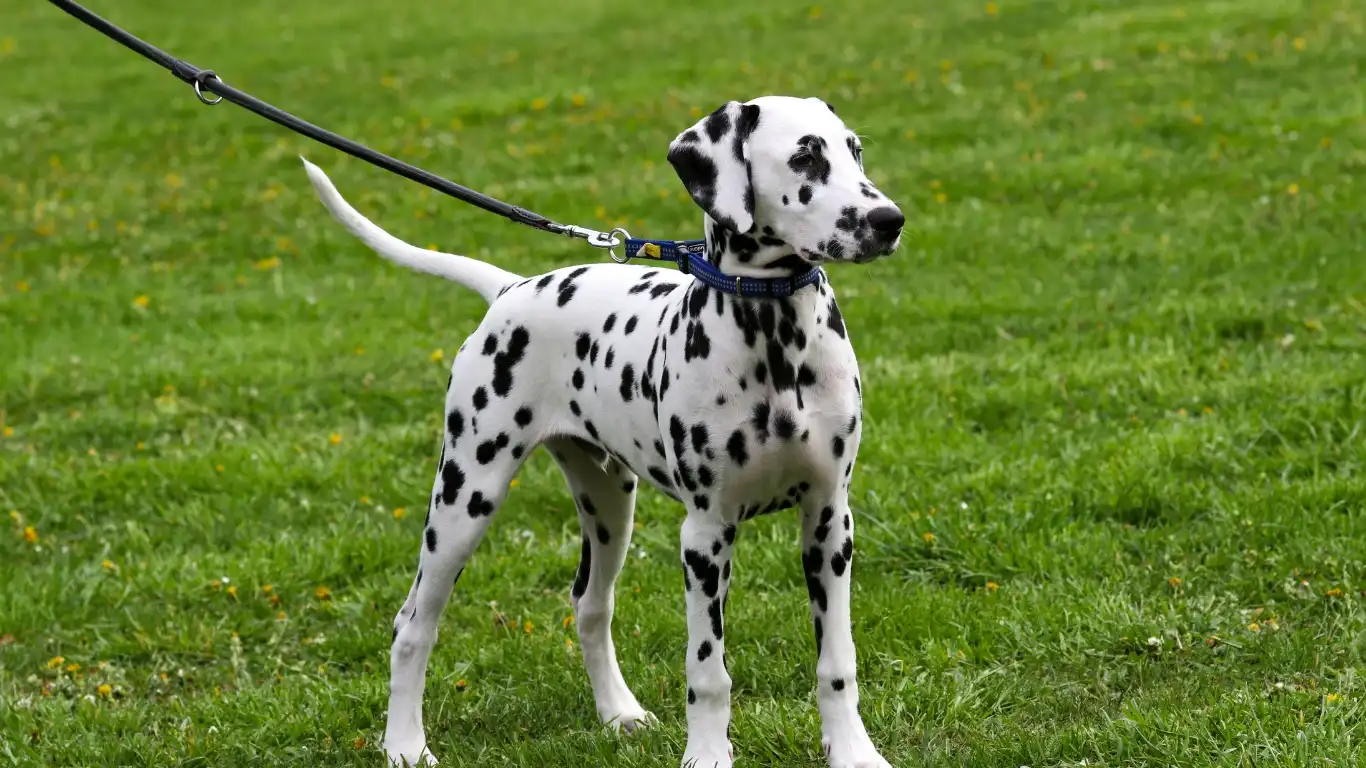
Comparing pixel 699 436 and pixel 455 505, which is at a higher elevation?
pixel 699 436

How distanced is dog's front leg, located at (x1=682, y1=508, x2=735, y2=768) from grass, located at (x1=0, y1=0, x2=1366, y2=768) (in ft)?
1.01

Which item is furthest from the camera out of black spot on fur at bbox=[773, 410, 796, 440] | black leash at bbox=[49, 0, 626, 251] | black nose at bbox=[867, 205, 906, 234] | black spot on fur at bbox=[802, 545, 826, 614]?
black leash at bbox=[49, 0, 626, 251]

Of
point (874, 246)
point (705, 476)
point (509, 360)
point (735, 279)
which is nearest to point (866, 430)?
point (509, 360)

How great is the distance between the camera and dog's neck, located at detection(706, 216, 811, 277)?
12.9 feet

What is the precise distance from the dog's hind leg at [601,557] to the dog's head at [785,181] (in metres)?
1.33

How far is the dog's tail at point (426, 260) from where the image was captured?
516 cm

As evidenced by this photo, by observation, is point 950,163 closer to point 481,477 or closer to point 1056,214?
point 1056,214

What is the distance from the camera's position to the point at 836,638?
429 cm

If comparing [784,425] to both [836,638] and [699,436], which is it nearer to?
[699,436]

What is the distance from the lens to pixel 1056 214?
1153 cm

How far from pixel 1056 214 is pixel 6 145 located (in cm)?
1162

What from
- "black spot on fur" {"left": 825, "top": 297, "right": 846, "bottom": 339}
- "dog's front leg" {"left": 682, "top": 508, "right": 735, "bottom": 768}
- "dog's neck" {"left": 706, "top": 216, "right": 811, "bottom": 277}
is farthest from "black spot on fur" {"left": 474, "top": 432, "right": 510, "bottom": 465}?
"black spot on fur" {"left": 825, "top": 297, "right": 846, "bottom": 339}

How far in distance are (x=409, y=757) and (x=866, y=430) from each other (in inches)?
129

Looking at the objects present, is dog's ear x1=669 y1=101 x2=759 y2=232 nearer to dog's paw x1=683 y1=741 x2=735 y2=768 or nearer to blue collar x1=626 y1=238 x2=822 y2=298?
blue collar x1=626 y1=238 x2=822 y2=298
